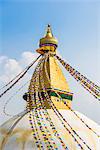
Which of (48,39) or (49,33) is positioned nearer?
(48,39)

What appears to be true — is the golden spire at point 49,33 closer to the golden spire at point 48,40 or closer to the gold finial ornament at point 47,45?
the golden spire at point 48,40

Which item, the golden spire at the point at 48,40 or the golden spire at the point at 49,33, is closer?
the golden spire at the point at 48,40

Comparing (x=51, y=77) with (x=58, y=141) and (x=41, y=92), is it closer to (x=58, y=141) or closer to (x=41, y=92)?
(x=41, y=92)

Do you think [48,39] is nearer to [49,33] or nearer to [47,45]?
[47,45]

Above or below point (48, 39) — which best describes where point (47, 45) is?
below

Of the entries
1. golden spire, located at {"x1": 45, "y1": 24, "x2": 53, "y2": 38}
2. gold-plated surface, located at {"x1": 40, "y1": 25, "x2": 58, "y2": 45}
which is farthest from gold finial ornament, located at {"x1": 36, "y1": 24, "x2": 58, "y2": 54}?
golden spire, located at {"x1": 45, "y1": 24, "x2": 53, "y2": 38}

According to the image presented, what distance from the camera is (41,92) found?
14852 mm

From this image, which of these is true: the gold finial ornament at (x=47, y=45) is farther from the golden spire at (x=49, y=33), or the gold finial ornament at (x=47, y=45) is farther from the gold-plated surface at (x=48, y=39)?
the golden spire at (x=49, y=33)

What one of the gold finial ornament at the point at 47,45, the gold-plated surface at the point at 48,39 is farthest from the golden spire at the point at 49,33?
the gold finial ornament at the point at 47,45

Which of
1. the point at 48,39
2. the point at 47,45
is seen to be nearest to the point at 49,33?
the point at 48,39

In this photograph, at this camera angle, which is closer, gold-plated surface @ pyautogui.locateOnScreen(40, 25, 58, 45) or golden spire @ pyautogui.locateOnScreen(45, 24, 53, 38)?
gold-plated surface @ pyautogui.locateOnScreen(40, 25, 58, 45)

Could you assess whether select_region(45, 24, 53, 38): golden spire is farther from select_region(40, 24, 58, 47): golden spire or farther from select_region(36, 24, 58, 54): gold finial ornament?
select_region(36, 24, 58, 54): gold finial ornament

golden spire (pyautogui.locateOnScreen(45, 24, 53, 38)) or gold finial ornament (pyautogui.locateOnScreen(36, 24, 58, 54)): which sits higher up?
golden spire (pyautogui.locateOnScreen(45, 24, 53, 38))

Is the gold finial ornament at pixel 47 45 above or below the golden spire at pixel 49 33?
below
